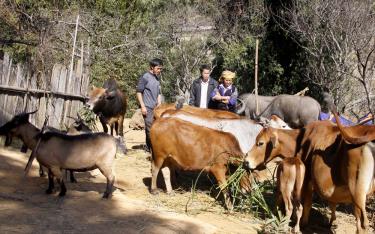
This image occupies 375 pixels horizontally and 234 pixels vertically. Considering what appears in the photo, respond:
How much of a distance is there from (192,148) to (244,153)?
2.51 ft

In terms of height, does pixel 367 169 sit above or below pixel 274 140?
below

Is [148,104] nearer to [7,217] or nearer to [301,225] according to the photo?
[301,225]

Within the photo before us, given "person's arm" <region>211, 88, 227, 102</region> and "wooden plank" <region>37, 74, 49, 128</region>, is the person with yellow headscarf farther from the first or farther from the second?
"wooden plank" <region>37, 74, 49, 128</region>

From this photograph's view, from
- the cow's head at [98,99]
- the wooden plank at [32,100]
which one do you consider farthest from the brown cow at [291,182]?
the wooden plank at [32,100]

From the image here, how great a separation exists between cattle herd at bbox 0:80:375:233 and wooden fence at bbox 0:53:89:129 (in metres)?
2.19

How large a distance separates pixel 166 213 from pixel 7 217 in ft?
6.18

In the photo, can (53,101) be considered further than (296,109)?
No

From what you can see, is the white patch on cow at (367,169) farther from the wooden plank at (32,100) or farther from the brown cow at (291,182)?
the wooden plank at (32,100)

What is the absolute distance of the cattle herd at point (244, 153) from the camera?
5324 mm

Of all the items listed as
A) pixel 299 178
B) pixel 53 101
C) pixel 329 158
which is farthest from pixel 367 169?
pixel 53 101

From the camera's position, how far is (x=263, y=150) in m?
6.32

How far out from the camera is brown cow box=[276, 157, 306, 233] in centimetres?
586

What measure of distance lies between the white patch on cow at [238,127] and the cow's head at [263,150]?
0.63 metres

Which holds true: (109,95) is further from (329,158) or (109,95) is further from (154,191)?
(329,158)
